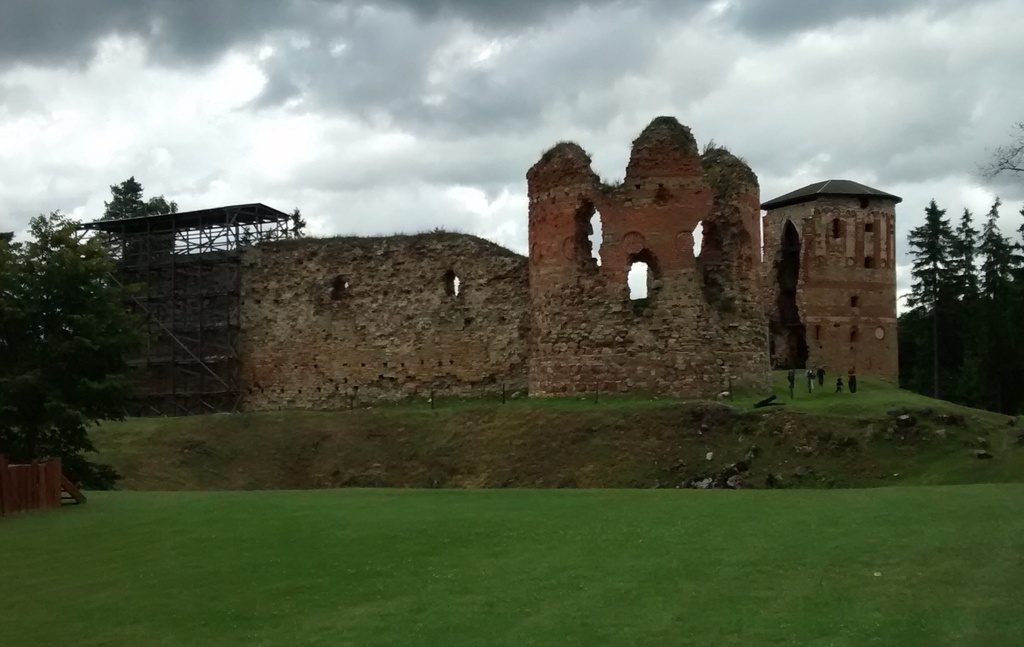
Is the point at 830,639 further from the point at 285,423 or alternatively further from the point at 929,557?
the point at 285,423

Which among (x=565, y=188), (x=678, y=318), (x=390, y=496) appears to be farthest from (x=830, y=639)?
(x=565, y=188)

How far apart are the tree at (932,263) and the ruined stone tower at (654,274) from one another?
83.3 feet

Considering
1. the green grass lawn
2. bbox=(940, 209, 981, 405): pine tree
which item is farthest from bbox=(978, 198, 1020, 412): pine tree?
→ the green grass lawn

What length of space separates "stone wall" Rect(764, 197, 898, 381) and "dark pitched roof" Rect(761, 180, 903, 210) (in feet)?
0.91

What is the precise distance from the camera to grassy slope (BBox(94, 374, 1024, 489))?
66.2 ft

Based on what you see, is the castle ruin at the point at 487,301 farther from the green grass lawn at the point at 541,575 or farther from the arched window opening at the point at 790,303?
the green grass lawn at the point at 541,575

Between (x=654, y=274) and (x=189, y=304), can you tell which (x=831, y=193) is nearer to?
(x=654, y=274)

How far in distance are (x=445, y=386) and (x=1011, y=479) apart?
56.2ft

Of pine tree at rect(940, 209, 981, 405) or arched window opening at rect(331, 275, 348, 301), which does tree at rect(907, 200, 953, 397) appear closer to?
pine tree at rect(940, 209, 981, 405)

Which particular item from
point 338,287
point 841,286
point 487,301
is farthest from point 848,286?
point 338,287

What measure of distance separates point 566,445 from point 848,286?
2570cm

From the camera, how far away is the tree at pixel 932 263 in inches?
1949

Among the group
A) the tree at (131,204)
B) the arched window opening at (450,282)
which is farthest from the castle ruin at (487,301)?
the tree at (131,204)

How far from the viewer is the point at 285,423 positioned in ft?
94.7
